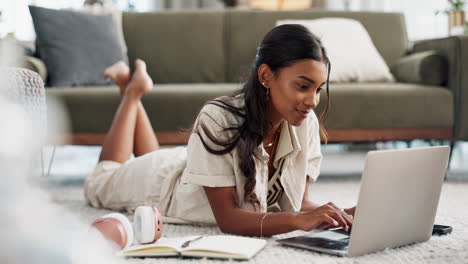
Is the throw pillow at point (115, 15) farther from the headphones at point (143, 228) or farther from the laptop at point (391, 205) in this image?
the laptop at point (391, 205)

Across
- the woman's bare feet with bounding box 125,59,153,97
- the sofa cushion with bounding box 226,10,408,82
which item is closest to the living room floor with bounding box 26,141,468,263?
the woman's bare feet with bounding box 125,59,153,97

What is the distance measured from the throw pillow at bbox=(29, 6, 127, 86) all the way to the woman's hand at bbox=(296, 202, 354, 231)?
1900 mm

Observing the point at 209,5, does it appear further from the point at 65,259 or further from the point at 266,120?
the point at 65,259

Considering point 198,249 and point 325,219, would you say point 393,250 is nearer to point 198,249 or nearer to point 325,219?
point 325,219

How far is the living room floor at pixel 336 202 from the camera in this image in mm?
1196

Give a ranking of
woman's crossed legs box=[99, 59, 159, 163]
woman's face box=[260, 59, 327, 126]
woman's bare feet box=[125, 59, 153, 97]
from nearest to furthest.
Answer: woman's face box=[260, 59, 327, 126] → woman's crossed legs box=[99, 59, 159, 163] → woman's bare feet box=[125, 59, 153, 97]

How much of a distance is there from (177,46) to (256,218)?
6.56 ft

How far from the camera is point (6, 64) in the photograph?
1.23ft

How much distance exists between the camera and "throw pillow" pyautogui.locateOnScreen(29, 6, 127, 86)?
2896 mm

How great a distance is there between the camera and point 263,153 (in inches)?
58.1

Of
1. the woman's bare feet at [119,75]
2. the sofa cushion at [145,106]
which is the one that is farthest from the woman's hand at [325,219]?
the sofa cushion at [145,106]

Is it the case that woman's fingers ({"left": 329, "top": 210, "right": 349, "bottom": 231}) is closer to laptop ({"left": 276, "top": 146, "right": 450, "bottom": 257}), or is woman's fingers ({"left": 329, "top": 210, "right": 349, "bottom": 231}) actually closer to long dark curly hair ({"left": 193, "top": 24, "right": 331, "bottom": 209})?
laptop ({"left": 276, "top": 146, "right": 450, "bottom": 257})

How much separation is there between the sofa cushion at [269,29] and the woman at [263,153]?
62.3 inches

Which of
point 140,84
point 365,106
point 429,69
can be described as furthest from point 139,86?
point 429,69
